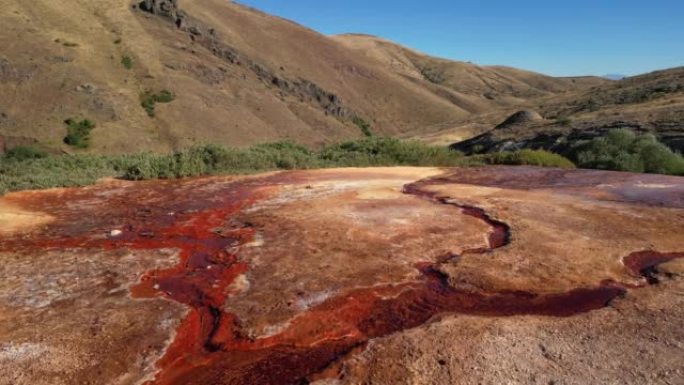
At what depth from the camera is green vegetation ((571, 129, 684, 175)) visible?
562 inches

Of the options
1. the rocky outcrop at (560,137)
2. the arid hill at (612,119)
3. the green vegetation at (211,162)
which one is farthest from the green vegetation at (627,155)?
the green vegetation at (211,162)

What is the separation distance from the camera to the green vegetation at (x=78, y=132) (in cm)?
3328

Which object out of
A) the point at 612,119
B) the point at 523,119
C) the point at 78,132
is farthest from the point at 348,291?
the point at 78,132

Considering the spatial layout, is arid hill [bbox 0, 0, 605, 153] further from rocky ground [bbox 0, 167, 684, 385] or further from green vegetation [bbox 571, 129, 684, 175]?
rocky ground [bbox 0, 167, 684, 385]

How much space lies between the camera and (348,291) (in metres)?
5.09

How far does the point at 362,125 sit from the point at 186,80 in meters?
22.3

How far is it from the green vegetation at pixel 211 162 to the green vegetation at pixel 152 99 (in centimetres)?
2602

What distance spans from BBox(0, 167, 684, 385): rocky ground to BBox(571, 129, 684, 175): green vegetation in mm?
5997

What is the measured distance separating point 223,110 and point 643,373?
45.2 meters

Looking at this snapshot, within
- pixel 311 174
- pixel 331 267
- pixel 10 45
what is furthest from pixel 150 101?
pixel 331 267

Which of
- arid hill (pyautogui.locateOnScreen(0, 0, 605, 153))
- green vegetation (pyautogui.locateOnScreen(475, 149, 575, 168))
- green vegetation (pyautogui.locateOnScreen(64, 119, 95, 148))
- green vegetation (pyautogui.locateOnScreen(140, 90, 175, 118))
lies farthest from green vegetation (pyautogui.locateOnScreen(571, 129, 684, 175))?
green vegetation (pyautogui.locateOnScreen(140, 90, 175, 118))

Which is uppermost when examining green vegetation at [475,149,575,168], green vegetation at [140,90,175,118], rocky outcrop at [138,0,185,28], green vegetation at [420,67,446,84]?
rocky outcrop at [138,0,185,28]

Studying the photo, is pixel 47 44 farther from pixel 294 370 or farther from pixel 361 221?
pixel 294 370

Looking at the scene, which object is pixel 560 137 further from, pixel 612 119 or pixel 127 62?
pixel 127 62
